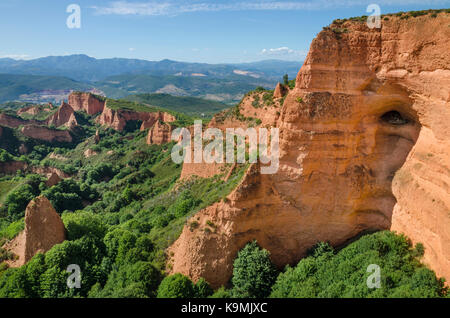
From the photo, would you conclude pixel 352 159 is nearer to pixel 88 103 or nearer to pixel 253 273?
pixel 253 273

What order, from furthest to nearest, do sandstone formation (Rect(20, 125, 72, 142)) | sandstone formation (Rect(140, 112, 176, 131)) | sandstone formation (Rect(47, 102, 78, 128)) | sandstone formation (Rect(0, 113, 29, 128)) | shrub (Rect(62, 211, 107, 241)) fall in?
sandstone formation (Rect(47, 102, 78, 128))
sandstone formation (Rect(0, 113, 29, 128))
sandstone formation (Rect(140, 112, 176, 131))
sandstone formation (Rect(20, 125, 72, 142))
shrub (Rect(62, 211, 107, 241))

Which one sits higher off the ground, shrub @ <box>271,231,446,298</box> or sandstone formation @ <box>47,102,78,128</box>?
sandstone formation @ <box>47,102,78,128</box>

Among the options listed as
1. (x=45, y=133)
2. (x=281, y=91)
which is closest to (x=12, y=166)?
(x=45, y=133)

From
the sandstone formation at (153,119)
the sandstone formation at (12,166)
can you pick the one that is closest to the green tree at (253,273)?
the sandstone formation at (12,166)

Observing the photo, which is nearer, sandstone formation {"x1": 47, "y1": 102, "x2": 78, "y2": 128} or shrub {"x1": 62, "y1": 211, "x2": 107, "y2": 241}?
shrub {"x1": 62, "y1": 211, "x2": 107, "y2": 241}

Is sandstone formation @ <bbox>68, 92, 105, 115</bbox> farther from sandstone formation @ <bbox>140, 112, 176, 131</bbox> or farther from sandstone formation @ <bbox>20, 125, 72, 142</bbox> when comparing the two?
sandstone formation @ <bbox>140, 112, 176, 131</bbox>

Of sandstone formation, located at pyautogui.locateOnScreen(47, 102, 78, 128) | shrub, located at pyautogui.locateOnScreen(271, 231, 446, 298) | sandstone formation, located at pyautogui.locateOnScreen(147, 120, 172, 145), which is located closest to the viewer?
shrub, located at pyautogui.locateOnScreen(271, 231, 446, 298)

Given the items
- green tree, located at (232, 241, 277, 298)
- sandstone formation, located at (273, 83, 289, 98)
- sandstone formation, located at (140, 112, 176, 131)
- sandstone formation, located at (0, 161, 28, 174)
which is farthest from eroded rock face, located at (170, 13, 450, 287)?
sandstone formation, located at (140, 112, 176, 131)

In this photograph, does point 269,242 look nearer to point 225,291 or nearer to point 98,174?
point 225,291
